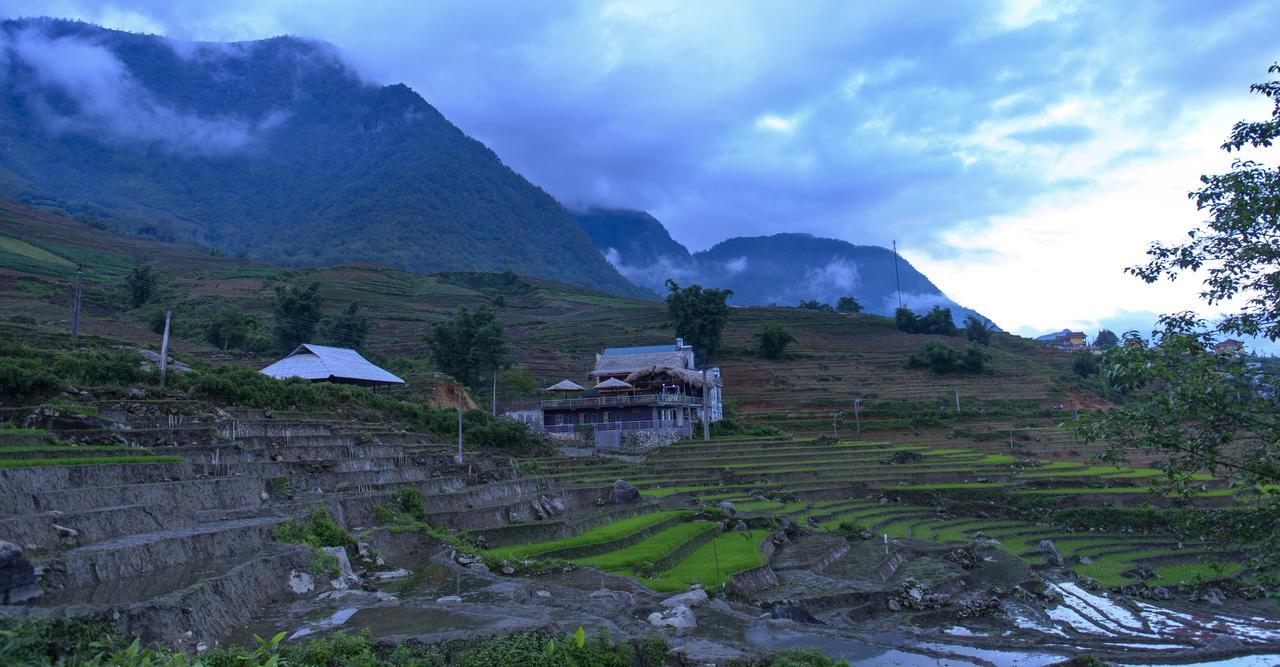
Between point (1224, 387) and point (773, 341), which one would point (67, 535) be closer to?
point (1224, 387)

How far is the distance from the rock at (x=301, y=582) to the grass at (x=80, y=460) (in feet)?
15.1

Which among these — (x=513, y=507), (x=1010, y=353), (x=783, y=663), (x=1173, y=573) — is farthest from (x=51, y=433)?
(x=1010, y=353)

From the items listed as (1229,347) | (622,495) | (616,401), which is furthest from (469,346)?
(1229,347)

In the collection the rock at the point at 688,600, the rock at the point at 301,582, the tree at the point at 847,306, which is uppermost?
the tree at the point at 847,306

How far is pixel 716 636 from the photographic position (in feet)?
32.5

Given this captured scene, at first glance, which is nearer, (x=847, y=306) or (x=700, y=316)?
(x=700, y=316)

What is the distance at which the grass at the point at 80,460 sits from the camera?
11198mm

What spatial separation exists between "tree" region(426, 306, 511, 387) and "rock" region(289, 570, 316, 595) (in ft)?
128

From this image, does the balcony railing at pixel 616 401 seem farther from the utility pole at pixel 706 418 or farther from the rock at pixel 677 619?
the rock at pixel 677 619

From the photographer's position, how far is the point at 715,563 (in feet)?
53.8

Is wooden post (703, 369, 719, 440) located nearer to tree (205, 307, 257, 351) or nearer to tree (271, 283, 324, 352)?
tree (271, 283, 324, 352)

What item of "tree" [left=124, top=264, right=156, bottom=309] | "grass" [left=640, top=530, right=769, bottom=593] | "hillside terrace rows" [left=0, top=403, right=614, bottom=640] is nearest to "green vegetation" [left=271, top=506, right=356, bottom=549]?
"hillside terrace rows" [left=0, top=403, right=614, bottom=640]

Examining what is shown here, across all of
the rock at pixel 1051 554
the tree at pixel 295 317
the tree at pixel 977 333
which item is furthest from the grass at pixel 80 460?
the tree at pixel 977 333

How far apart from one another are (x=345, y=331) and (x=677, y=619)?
51.2m
